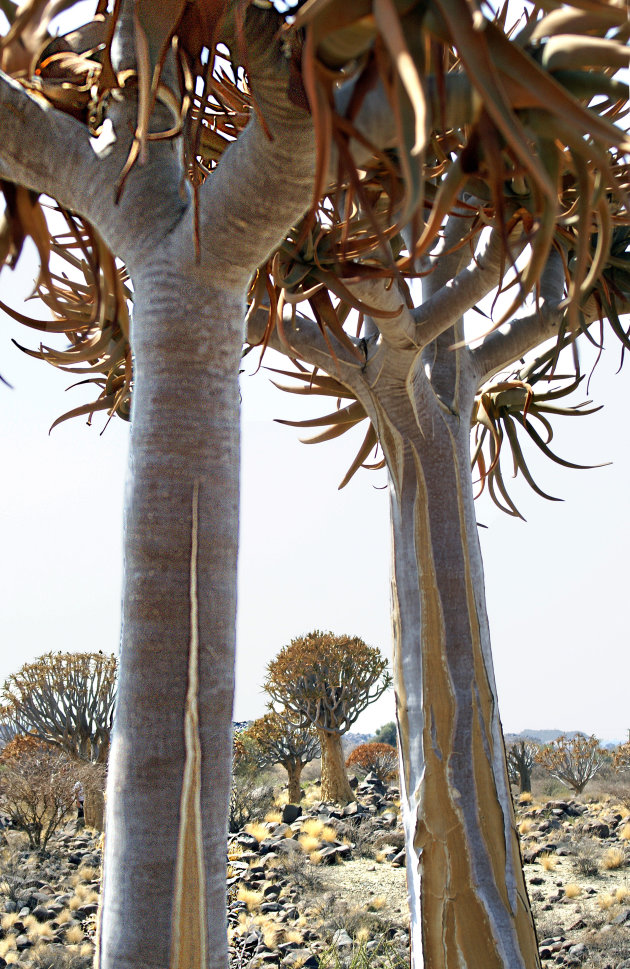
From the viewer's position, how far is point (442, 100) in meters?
1.26

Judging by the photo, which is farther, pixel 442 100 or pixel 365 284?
pixel 365 284

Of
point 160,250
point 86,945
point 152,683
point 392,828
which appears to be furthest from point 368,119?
point 392,828

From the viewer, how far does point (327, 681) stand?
14336 millimetres

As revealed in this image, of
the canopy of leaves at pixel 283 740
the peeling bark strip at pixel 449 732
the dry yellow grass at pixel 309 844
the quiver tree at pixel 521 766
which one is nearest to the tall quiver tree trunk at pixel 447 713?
the peeling bark strip at pixel 449 732

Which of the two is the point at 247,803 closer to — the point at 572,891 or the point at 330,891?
the point at 330,891

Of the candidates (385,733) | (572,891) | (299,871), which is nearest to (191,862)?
(572,891)

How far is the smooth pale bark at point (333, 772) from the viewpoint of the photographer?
1339 cm

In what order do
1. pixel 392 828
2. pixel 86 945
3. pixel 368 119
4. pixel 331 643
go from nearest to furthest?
1. pixel 368 119
2. pixel 86 945
3. pixel 392 828
4. pixel 331 643

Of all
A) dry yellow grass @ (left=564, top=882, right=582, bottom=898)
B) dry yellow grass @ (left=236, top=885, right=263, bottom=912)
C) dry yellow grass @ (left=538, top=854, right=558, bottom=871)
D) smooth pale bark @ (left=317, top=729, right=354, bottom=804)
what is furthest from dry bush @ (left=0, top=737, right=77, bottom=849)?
dry yellow grass @ (left=564, top=882, right=582, bottom=898)

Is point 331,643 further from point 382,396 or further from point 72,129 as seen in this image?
point 72,129

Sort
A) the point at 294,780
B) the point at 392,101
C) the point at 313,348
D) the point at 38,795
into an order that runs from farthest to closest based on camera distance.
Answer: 1. the point at 294,780
2. the point at 38,795
3. the point at 313,348
4. the point at 392,101

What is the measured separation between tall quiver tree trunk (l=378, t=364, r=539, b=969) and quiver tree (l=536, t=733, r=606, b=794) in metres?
12.6

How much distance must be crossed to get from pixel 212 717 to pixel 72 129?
4.51 feet

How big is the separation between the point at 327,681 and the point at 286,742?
152 cm
